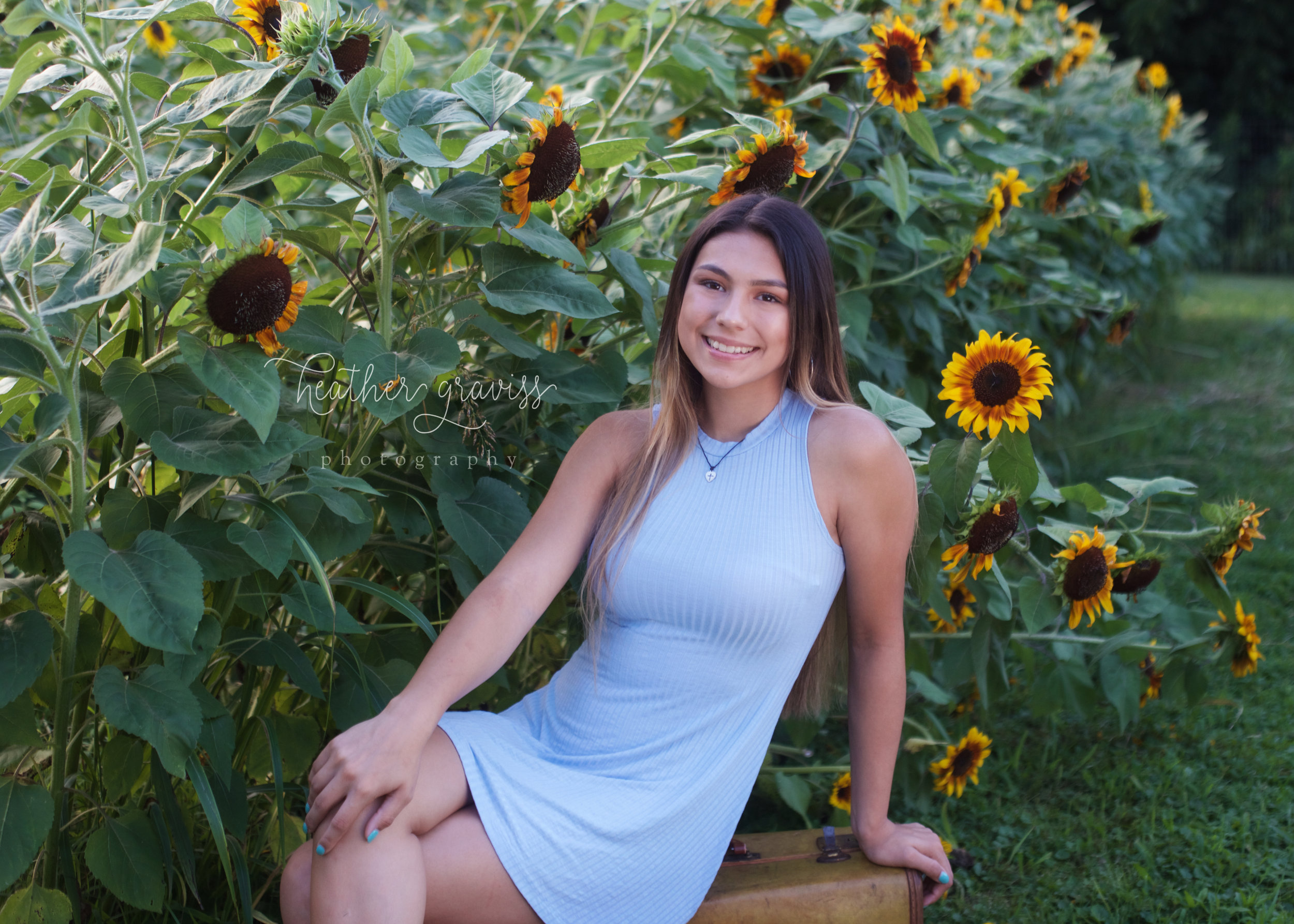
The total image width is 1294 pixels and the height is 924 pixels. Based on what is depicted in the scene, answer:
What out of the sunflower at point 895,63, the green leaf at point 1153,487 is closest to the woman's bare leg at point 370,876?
the green leaf at point 1153,487

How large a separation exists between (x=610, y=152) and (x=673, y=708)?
2.52 feet

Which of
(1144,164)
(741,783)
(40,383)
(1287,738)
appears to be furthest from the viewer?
(1144,164)

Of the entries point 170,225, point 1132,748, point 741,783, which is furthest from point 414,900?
point 1132,748

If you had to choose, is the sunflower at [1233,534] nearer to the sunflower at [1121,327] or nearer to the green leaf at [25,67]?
the sunflower at [1121,327]

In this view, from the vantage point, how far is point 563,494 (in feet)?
4.85

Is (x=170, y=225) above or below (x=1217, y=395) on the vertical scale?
above

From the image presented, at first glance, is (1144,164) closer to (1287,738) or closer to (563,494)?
(1287,738)

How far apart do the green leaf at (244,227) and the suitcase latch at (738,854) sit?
0.95m

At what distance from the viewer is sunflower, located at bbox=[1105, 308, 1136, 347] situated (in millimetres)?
3055

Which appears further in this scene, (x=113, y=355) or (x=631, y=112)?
(x=631, y=112)

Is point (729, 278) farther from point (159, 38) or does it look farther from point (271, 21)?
point (159, 38)

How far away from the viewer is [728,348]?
1.44 metres

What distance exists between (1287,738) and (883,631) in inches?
52.3

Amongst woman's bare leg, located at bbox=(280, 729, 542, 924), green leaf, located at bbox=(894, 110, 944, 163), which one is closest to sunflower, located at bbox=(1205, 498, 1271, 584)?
green leaf, located at bbox=(894, 110, 944, 163)
